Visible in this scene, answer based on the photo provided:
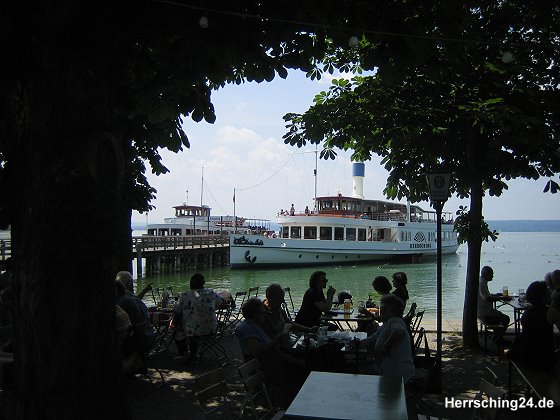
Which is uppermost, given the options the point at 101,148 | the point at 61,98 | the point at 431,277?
the point at 61,98

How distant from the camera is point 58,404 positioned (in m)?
2.62

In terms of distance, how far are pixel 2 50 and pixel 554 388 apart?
14.1 ft

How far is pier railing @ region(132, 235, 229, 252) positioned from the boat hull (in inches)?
191

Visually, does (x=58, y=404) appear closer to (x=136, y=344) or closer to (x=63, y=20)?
(x=63, y=20)

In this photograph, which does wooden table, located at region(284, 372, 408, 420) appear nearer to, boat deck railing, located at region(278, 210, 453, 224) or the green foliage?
the green foliage

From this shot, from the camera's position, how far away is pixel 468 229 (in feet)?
25.4

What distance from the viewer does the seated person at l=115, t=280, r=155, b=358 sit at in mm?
5176

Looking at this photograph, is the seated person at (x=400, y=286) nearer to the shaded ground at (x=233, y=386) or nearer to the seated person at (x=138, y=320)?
the shaded ground at (x=233, y=386)

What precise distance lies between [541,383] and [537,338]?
61 cm

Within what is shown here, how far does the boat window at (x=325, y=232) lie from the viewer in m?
38.5

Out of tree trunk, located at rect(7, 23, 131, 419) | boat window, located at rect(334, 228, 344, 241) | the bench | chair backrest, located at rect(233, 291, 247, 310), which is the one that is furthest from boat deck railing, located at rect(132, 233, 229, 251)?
tree trunk, located at rect(7, 23, 131, 419)

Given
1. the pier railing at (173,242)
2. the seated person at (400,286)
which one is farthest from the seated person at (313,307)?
the pier railing at (173,242)

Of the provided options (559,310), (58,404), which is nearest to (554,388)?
(559,310)

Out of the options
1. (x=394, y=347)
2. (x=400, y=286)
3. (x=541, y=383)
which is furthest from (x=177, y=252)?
(x=541, y=383)
